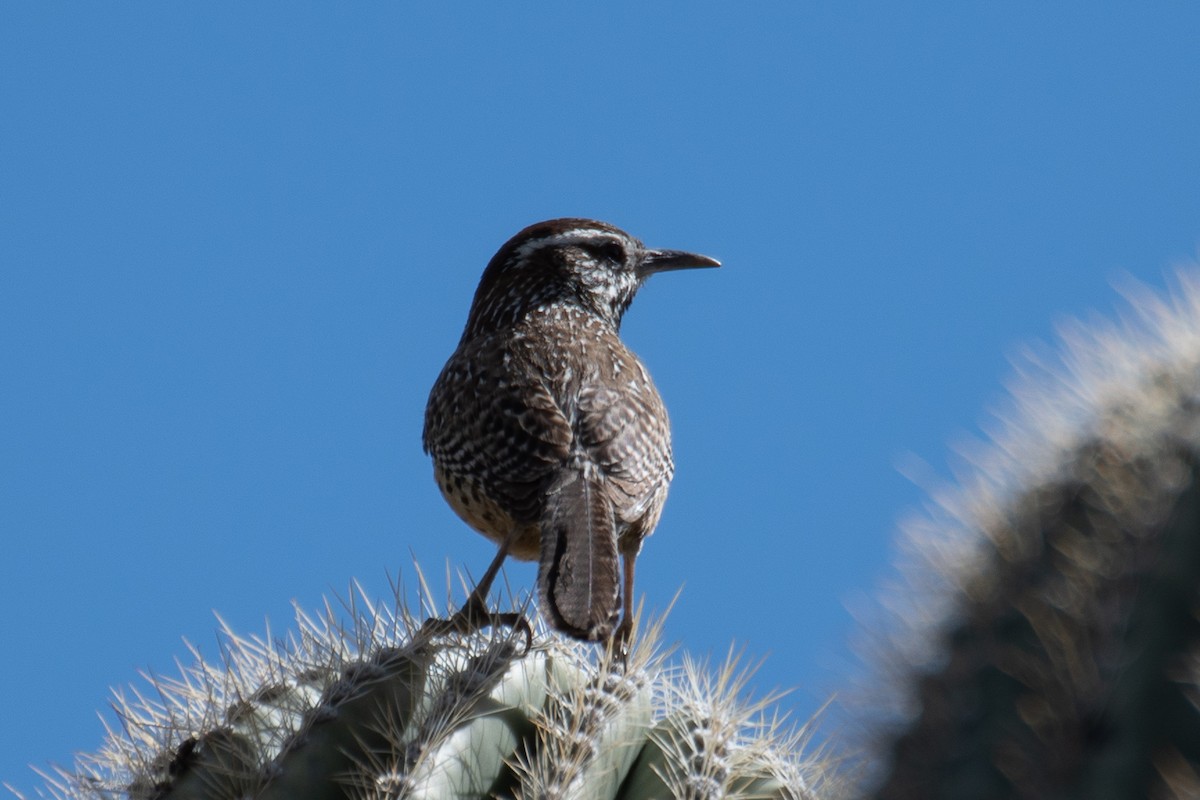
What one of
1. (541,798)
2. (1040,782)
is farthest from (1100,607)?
(541,798)

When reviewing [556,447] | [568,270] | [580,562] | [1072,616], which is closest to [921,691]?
[1072,616]

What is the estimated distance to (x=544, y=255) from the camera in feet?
16.4

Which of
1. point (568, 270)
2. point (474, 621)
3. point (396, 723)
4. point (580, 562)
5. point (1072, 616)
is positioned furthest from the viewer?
point (568, 270)

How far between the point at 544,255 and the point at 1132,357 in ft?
10.5

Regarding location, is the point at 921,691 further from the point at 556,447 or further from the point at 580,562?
the point at 556,447

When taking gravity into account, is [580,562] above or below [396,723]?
above

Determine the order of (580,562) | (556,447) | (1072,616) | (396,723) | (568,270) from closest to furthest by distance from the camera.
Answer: (1072,616) < (396,723) < (580,562) < (556,447) < (568,270)

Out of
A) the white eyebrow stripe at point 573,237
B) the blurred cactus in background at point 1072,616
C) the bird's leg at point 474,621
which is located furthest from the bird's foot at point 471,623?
the white eyebrow stripe at point 573,237

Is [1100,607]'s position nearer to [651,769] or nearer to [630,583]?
[651,769]

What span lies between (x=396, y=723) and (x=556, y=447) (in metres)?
1.44

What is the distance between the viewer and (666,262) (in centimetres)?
514

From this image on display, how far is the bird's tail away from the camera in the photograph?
302cm

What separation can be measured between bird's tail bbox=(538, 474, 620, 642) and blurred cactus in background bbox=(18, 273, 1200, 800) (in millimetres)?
138

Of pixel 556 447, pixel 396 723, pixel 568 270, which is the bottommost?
pixel 396 723
